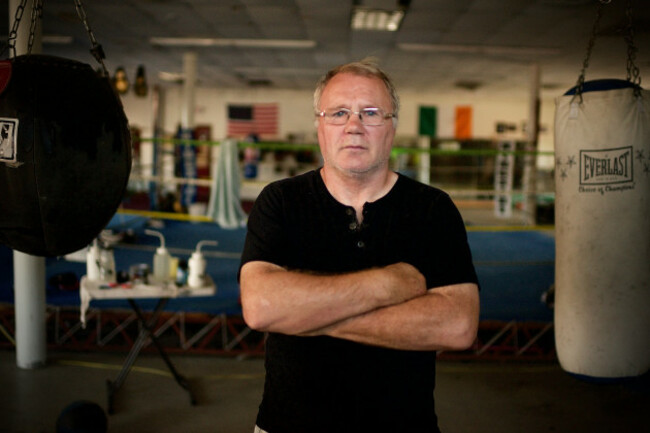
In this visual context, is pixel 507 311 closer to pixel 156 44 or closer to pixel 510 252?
pixel 510 252

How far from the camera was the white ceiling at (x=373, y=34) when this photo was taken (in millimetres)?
5375

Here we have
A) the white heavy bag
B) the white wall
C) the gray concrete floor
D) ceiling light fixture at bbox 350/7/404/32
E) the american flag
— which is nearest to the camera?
the white heavy bag

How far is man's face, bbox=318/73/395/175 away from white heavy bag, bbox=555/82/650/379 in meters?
1.15

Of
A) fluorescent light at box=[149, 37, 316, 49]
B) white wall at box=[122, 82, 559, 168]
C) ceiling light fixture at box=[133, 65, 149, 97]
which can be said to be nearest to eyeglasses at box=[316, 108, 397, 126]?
fluorescent light at box=[149, 37, 316, 49]

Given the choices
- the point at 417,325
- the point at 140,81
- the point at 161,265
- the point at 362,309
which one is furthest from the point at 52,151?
the point at 140,81

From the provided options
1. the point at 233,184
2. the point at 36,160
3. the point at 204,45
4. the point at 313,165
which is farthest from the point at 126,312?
the point at 313,165

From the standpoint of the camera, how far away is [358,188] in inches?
49.9

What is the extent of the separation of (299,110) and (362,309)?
493 inches

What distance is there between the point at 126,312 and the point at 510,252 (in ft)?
14.0

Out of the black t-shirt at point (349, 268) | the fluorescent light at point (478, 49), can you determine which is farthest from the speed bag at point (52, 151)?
the fluorescent light at point (478, 49)

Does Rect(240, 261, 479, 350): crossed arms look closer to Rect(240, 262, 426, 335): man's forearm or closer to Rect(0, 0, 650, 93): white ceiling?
Rect(240, 262, 426, 335): man's forearm

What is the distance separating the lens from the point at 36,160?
1277mm

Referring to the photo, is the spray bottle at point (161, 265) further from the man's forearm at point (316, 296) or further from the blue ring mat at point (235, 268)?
the man's forearm at point (316, 296)

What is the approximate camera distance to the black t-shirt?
1165 mm
